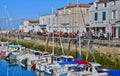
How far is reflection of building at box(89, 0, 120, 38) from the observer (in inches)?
1929

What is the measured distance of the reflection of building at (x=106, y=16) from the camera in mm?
49000

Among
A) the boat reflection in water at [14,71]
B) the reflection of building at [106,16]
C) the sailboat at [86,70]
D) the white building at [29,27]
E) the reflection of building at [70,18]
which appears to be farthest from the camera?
the white building at [29,27]

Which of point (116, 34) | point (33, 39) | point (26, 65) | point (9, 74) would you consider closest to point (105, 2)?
point (116, 34)

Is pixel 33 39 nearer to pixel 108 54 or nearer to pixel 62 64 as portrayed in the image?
pixel 108 54

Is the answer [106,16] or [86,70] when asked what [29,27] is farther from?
[86,70]

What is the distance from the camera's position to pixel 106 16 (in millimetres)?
51688

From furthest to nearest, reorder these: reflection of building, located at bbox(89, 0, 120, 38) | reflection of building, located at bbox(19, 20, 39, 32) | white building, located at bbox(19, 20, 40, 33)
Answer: reflection of building, located at bbox(19, 20, 39, 32), white building, located at bbox(19, 20, 40, 33), reflection of building, located at bbox(89, 0, 120, 38)

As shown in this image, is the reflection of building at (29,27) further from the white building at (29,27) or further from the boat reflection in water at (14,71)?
the boat reflection in water at (14,71)

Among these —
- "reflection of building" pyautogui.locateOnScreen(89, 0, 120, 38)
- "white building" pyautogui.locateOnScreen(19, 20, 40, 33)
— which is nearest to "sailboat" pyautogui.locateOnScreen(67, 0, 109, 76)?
"reflection of building" pyautogui.locateOnScreen(89, 0, 120, 38)

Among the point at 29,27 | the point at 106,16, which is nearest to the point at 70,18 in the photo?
the point at 106,16

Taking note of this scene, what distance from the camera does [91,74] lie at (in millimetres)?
24953

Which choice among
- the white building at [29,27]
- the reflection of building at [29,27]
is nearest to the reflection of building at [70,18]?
the white building at [29,27]

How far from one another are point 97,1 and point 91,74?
3140cm

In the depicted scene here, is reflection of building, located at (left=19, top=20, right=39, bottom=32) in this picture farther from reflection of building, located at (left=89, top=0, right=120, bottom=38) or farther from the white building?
reflection of building, located at (left=89, top=0, right=120, bottom=38)
